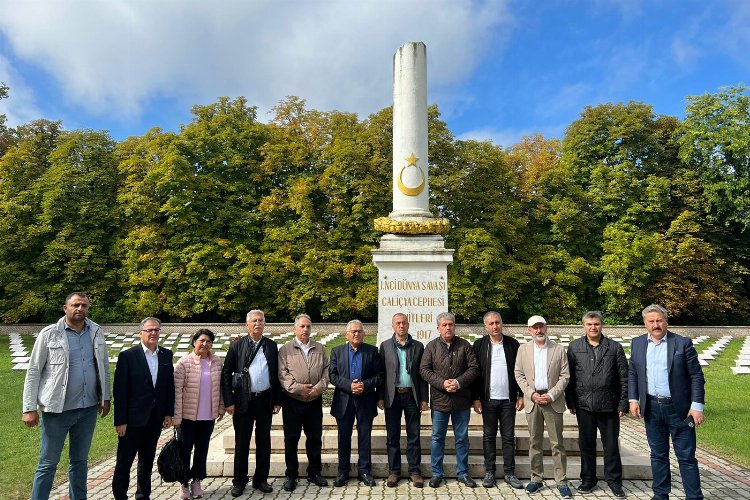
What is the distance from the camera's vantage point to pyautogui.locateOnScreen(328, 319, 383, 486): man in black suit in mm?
5441

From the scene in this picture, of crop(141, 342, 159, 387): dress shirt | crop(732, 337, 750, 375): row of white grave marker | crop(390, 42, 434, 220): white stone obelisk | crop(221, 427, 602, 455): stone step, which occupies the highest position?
crop(390, 42, 434, 220): white stone obelisk

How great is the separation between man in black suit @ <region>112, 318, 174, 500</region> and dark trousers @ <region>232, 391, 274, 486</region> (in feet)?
2.49

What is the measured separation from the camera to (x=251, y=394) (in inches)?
206

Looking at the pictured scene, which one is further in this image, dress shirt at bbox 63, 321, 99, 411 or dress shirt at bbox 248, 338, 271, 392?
dress shirt at bbox 248, 338, 271, 392

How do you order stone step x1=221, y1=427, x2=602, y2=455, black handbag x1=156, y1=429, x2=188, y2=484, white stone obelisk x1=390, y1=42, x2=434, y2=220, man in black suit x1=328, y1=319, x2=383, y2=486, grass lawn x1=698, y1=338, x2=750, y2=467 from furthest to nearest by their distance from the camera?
A: 1. white stone obelisk x1=390, y1=42, x2=434, y2=220
2. grass lawn x1=698, y1=338, x2=750, y2=467
3. stone step x1=221, y1=427, x2=602, y2=455
4. man in black suit x1=328, y1=319, x2=383, y2=486
5. black handbag x1=156, y1=429, x2=188, y2=484

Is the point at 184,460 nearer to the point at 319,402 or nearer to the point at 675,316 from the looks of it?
the point at 319,402

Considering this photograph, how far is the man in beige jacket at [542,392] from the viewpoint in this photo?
5223 mm

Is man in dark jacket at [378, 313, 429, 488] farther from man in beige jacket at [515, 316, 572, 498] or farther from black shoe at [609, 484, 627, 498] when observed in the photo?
black shoe at [609, 484, 627, 498]

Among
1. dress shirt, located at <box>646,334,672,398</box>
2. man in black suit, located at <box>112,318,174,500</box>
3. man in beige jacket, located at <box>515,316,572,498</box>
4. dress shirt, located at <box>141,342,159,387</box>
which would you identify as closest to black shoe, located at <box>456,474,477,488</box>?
man in beige jacket, located at <box>515,316,572,498</box>

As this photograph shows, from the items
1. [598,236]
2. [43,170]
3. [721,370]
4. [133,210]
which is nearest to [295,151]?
[133,210]

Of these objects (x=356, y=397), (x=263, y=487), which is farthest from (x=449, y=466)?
(x=263, y=487)

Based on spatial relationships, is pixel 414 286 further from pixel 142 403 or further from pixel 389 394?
pixel 142 403

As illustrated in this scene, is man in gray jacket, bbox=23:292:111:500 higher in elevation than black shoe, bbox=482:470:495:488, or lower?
higher

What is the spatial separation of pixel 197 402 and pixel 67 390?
1.16 metres
